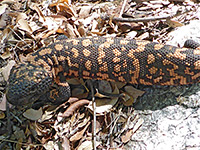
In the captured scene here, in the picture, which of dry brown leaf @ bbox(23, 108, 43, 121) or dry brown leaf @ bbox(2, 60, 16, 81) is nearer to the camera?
dry brown leaf @ bbox(23, 108, 43, 121)

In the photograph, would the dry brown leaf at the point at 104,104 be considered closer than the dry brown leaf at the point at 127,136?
No

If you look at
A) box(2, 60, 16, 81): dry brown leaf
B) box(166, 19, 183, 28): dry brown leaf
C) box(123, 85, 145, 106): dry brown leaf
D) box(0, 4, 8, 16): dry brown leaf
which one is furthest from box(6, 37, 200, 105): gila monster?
box(0, 4, 8, 16): dry brown leaf

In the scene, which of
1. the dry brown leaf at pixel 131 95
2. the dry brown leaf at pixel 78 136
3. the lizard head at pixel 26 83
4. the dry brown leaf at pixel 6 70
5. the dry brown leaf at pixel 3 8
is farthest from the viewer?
the dry brown leaf at pixel 3 8

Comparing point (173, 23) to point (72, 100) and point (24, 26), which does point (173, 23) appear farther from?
point (24, 26)

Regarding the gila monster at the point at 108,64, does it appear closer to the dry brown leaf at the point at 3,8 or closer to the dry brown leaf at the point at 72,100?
the dry brown leaf at the point at 72,100

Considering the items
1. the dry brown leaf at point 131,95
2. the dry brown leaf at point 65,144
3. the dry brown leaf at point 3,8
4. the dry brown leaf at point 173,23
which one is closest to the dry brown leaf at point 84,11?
the dry brown leaf at point 3,8

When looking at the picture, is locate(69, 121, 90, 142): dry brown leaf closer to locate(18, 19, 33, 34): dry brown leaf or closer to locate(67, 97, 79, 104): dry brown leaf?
locate(67, 97, 79, 104): dry brown leaf

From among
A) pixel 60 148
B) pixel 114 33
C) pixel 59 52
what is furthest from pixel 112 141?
pixel 114 33

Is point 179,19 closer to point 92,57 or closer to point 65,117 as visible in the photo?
point 92,57

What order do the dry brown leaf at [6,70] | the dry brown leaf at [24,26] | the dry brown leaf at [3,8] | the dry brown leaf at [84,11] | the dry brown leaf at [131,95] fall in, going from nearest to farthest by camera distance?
the dry brown leaf at [131,95]
the dry brown leaf at [6,70]
the dry brown leaf at [24,26]
the dry brown leaf at [3,8]
the dry brown leaf at [84,11]
